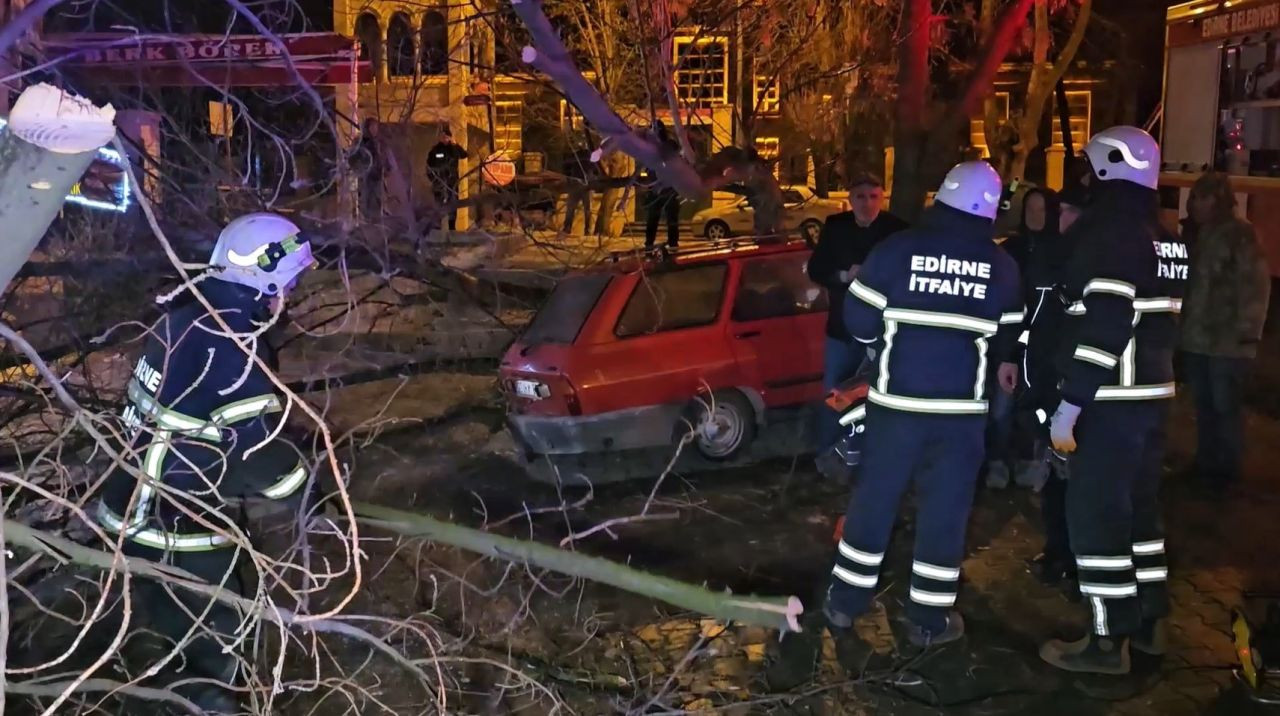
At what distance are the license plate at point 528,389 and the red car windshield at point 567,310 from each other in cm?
29

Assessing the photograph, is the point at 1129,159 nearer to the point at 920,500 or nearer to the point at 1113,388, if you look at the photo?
the point at 1113,388

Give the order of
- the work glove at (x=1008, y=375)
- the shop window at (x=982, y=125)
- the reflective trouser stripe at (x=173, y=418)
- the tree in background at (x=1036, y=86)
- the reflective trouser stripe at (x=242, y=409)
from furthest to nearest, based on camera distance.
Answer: the shop window at (x=982, y=125), the tree in background at (x=1036, y=86), the work glove at (x=1008, y=375), the reflective trouser stripe at (x=242, y=409), the reflective trouser stripe at (x=173, y=418)

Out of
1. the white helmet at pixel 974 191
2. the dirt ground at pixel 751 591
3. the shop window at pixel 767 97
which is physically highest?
the shop window at pixel 767 97

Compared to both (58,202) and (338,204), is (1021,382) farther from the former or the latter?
(58,202)

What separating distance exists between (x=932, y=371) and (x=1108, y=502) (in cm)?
79

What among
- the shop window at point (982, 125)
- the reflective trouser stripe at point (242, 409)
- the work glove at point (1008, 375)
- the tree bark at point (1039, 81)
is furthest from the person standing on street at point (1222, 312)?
the shop window at point (982, 125)

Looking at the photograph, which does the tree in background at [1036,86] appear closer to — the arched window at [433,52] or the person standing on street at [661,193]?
the person standing on street at [661,193]

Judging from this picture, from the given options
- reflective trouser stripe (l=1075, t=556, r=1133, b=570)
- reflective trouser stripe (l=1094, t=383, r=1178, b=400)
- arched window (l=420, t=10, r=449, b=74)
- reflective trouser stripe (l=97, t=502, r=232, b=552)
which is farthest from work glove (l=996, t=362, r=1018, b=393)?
arched window (l=420, t=10, r=449, b=74)

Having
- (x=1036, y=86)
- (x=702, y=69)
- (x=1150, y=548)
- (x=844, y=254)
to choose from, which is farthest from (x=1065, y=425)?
(x=1036, y=86)

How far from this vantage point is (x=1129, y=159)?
4195 mm

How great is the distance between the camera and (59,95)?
202 cm

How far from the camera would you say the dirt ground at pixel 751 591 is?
4.15 metres

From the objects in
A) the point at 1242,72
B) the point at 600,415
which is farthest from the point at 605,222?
the point at 1242,72

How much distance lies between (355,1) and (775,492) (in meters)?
19.5
